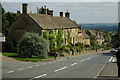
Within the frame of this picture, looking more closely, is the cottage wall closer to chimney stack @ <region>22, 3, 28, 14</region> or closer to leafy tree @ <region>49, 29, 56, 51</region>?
chimney stack @ <region>22, 3, 28, 14</region>

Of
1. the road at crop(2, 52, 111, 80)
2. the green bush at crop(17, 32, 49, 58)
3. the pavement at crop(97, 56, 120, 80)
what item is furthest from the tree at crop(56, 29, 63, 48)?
the pavement at crop(97, 56, 120, 80)

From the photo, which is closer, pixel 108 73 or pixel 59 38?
pixel 108 73

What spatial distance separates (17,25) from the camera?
186ft

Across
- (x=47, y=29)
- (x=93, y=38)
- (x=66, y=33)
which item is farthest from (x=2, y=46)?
(x=93, y=38)

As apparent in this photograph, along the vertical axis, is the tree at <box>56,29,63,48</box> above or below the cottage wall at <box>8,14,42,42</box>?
below

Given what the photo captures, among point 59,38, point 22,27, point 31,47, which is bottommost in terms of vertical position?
point 31,47

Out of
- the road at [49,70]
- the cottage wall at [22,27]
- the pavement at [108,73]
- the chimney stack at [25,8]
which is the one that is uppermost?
the chimney stack at [25,8]

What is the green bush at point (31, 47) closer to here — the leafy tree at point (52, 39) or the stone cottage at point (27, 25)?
the stone cottage at point (27, 25)

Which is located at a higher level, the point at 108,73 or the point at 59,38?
the point at 59,38

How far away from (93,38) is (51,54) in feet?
244

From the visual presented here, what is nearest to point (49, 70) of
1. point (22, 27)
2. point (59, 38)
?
point (22, 27)

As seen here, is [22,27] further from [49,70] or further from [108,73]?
[108,73]

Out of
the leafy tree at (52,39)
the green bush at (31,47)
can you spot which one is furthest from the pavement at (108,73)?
the leafy tree at (52,39)

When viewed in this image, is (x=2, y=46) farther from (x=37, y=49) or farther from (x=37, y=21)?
(x=37, y=49)
